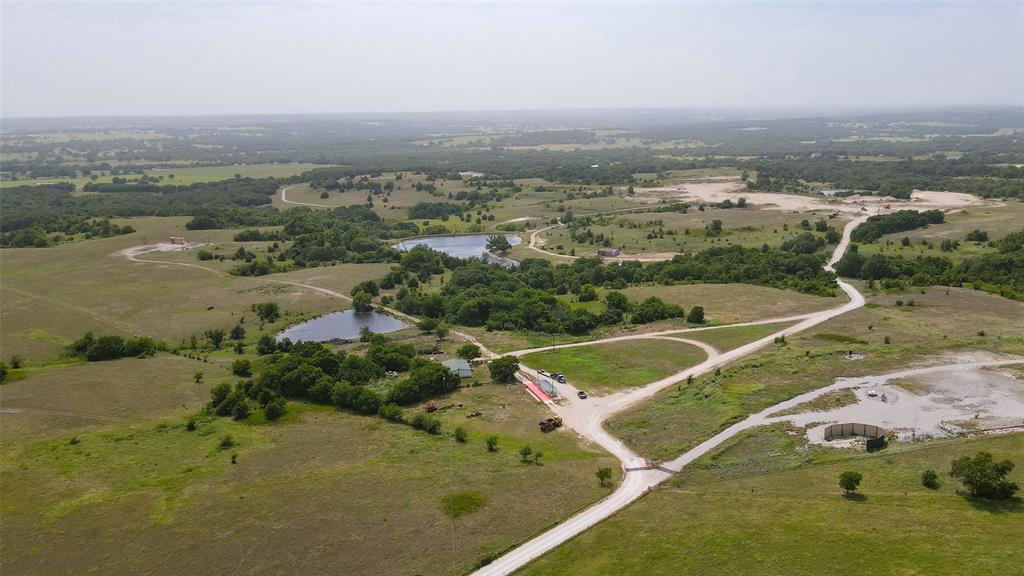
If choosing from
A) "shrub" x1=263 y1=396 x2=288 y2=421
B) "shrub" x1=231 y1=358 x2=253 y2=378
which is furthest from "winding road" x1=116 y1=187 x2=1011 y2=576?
"shrub" x1=231 y1=358 x2=253 y2=378

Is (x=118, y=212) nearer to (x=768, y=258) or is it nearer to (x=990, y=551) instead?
(x=768, y=258)

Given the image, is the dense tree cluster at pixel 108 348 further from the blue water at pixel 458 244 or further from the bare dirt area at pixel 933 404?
the blue water at pixel 458 244

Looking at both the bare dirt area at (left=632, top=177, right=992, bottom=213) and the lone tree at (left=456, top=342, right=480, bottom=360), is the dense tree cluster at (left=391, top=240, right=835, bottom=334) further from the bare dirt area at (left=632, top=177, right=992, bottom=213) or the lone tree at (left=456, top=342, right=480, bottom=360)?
the bare dirt area at (left=632, top=177, right=992, bottom=213)

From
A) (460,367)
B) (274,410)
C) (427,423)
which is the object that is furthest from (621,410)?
(274,410)

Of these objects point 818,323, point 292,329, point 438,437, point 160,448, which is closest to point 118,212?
point 292,329

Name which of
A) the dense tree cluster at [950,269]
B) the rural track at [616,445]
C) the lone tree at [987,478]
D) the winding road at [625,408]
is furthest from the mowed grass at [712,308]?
the lone tree at [987,478]

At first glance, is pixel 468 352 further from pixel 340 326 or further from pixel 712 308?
pixel 712 308
